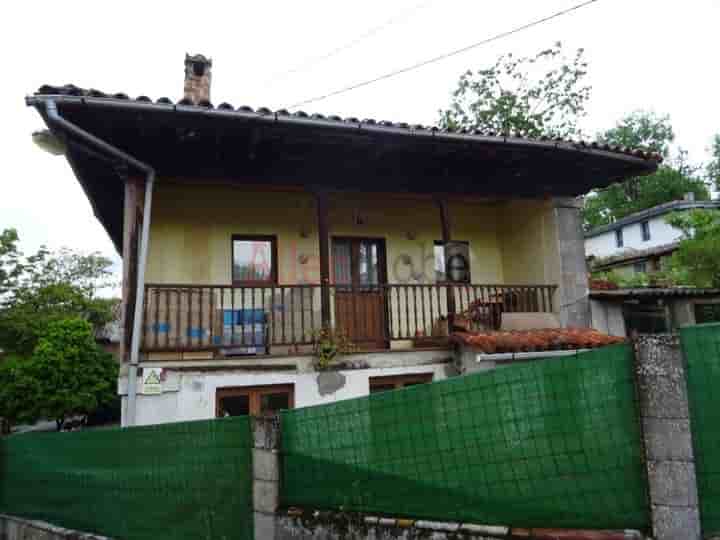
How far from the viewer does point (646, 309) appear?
8789mm

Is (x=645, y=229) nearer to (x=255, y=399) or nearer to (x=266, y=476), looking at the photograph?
(x=255, y=399)

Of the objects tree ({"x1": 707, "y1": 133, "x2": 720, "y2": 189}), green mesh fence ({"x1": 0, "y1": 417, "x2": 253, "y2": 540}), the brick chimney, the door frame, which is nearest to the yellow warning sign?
green mesh fence ({"x1": 0, "y1": 417, "x2": 253, "y2": 540})

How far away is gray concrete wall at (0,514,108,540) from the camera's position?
5150 millimetres

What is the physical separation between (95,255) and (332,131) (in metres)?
26.3

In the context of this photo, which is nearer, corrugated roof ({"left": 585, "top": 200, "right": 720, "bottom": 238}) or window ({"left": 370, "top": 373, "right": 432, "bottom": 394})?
window ({"left": 370, "top": 373, "right": 432, "bottom": 394})

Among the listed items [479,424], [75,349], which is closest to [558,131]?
[75,349]

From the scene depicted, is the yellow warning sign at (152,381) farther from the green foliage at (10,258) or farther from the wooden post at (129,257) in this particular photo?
the green foliage at (10,258)

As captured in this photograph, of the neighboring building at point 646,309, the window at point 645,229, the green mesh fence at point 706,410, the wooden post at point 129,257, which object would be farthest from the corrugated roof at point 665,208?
the green mesh fence at point 706,410

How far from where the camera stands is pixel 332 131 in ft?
21.7

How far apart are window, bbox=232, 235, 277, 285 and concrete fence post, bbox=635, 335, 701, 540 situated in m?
6.58

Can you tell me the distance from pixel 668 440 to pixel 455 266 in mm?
6201

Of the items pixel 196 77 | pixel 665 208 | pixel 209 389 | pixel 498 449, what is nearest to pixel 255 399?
pixel 209 389

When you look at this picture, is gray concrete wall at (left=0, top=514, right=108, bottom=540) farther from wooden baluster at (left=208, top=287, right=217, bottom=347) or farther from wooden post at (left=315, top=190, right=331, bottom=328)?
wooden post at (left=315, top=190, right=331, bottom=328)

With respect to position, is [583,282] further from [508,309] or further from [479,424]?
[479,424]
